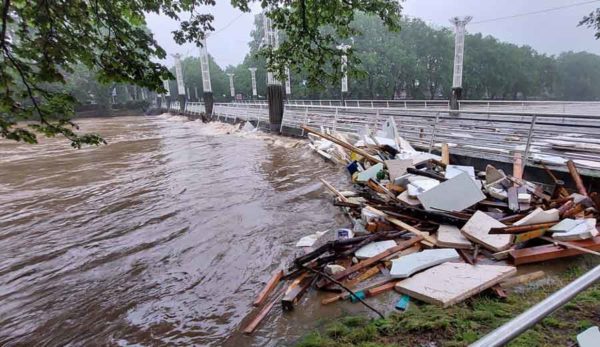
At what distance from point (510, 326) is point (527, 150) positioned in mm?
6067

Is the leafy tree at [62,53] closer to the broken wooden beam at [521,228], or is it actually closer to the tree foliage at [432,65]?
the broken wooden beam at [521,228]

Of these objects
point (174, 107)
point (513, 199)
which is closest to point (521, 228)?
point (513, 199)

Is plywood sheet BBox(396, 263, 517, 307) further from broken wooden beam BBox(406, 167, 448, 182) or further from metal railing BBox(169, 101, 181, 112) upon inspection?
metal railing BBox(169, 101, 181, 112)

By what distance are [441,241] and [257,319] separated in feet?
7.73

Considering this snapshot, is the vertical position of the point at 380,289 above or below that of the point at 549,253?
below

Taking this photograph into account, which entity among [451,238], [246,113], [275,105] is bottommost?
[451,238]

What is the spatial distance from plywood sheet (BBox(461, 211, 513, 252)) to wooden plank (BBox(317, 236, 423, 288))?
58cm

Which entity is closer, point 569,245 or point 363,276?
point 569,245

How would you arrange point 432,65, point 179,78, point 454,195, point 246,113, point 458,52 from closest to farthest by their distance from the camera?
point 454,195, point 458,52, point 246,113, point 179,78, point 432,65

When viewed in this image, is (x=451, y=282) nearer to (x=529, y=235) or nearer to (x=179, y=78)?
(x=529, y=235)

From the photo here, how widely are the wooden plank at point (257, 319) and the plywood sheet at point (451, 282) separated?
1.32 metres

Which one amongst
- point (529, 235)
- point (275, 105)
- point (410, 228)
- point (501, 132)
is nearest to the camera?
point (529, 235)

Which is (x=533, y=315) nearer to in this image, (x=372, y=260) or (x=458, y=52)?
(x=372, y=260)

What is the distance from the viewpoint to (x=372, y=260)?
160 inches
